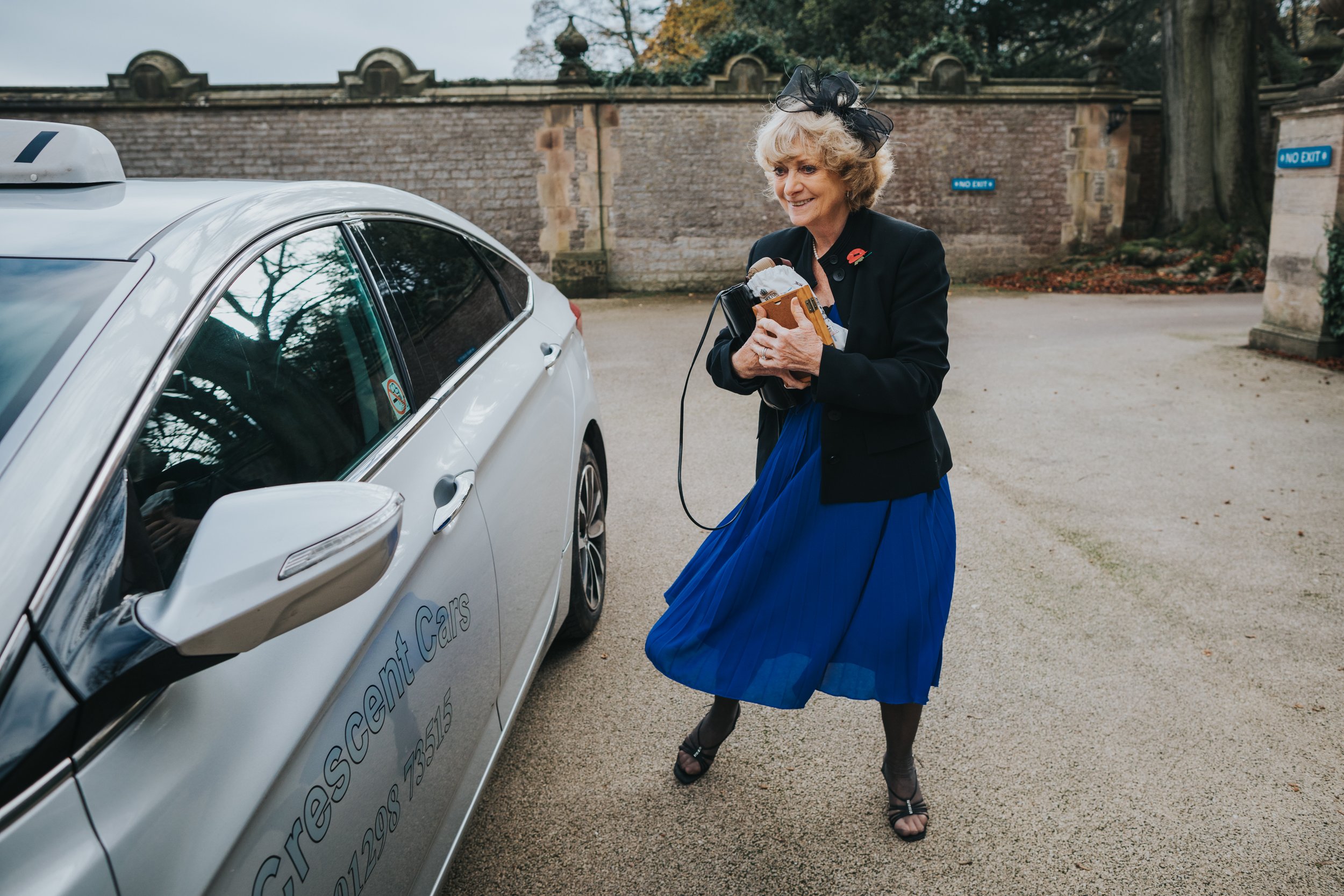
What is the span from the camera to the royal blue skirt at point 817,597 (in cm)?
216

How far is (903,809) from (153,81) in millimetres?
17947

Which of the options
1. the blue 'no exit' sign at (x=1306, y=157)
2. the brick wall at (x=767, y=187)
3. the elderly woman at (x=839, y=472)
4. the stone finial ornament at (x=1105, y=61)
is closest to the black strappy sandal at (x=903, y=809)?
the elderly woman at (x=839, y=472)

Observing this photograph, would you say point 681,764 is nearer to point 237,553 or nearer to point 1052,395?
point 237,553

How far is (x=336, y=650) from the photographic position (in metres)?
1.42

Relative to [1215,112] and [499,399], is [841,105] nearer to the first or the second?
[499,399]

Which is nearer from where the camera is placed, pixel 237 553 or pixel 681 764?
pixel 237 553

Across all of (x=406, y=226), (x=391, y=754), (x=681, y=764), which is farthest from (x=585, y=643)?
(x=391, y=754)

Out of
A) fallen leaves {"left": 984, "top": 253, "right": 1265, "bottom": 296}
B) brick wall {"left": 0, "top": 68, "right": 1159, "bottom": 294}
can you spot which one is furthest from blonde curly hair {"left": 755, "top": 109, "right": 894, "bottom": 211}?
fallen leaves {"left": 984, "top": 253, "right": 1265, "bottom": 296}

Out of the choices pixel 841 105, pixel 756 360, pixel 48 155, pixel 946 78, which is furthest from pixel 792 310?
pixel 946 78

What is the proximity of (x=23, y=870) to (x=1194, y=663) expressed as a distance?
11.5 ft

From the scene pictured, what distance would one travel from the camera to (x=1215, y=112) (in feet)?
52.4

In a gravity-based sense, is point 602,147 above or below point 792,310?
above

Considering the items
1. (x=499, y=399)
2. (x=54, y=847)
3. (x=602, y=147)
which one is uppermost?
(x=602, y=147)

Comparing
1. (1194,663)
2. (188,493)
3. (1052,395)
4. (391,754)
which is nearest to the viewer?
(188,493)
